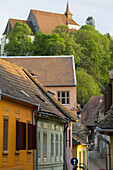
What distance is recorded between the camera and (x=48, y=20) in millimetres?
154125

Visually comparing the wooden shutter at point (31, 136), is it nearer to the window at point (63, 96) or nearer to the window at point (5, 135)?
the window at point (5, 135)

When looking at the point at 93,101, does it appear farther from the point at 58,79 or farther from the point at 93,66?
the point at 58,79

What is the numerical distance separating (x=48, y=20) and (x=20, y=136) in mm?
138489

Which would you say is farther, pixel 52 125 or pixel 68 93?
pixel 68 93

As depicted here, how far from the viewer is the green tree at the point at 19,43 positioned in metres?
95.3

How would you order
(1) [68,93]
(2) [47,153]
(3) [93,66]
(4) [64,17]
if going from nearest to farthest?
(2) [47,153] → (1) [68,93] → (3) [93,66] → (4) [64,17]

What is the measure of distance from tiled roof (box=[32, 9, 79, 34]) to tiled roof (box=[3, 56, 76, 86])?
305 feet

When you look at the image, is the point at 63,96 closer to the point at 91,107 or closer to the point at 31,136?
the point at 31,136

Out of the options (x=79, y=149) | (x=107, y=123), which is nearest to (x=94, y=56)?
(x=79, y=149)

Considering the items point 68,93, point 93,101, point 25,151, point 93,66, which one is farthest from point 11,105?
point 93,66

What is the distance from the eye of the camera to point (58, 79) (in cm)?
4975

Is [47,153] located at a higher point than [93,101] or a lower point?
lower

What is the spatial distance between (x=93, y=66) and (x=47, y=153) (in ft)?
294

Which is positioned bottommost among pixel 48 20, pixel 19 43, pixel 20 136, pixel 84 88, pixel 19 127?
pixel 20 136
